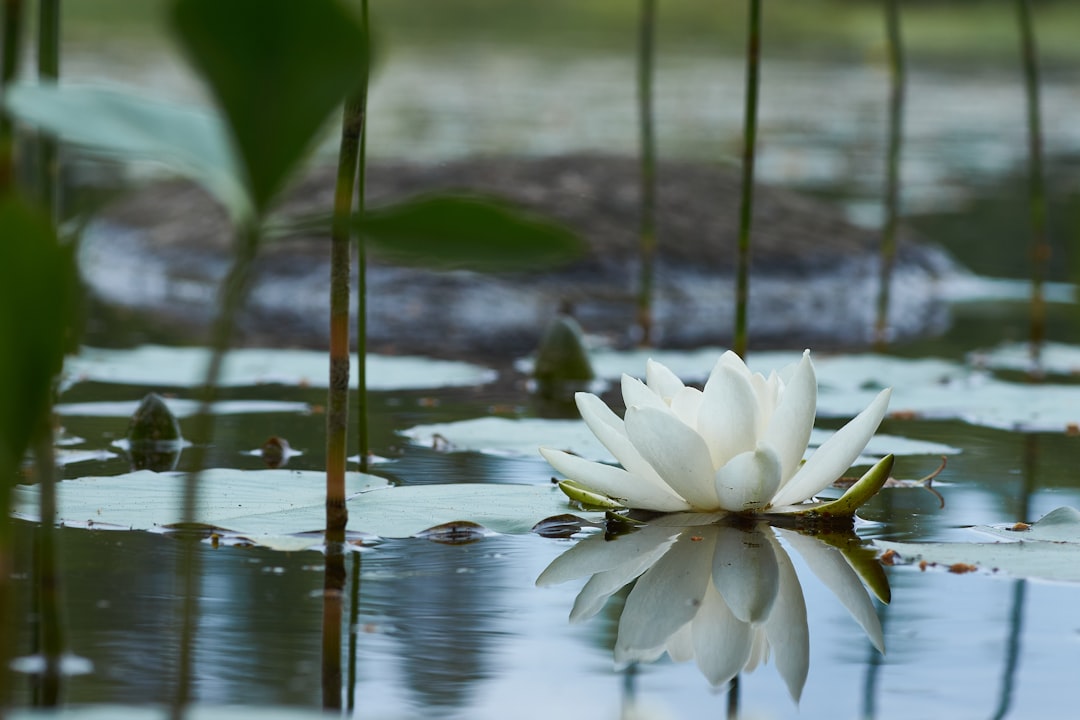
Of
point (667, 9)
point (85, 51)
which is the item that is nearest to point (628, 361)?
point (85, 51)

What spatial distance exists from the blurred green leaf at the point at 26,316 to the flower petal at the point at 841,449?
1115mm

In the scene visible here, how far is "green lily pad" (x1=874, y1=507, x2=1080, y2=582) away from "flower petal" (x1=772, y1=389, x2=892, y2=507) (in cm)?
11

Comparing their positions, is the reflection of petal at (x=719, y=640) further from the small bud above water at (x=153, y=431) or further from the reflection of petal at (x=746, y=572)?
the small bud above water at (x=153, y=431)

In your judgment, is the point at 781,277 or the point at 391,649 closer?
the point at 391,649

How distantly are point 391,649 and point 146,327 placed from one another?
2.97 m

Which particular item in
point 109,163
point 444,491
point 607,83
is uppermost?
point 607,83

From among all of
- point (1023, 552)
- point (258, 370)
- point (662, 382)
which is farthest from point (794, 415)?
point (258, 370)

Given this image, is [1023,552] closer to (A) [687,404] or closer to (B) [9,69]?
(A) [687,404]

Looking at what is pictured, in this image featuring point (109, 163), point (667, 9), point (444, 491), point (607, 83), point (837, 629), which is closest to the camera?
point (837, 629)

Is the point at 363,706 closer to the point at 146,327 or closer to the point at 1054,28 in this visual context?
the point at 146,327

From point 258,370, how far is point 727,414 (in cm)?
169

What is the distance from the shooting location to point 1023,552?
1.75m

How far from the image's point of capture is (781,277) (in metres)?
5.20

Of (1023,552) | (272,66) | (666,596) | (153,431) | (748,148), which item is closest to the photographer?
(272,66)
